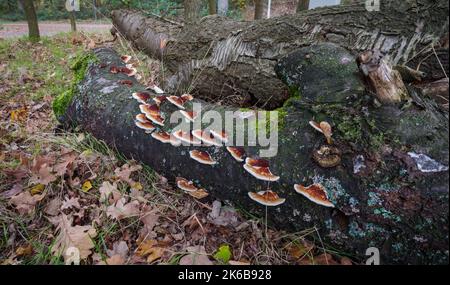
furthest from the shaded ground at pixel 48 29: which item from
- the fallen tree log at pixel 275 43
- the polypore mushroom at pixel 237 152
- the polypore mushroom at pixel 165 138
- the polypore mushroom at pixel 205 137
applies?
the polypore mushroom at pixel 237 152

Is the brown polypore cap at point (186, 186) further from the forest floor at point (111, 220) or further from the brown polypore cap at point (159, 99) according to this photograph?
the brown polypore cap at point (159, 99)

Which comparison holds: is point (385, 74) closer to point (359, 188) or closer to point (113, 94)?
point (359, 188)

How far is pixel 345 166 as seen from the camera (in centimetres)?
214

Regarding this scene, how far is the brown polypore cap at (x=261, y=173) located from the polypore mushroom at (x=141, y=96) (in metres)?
1.37

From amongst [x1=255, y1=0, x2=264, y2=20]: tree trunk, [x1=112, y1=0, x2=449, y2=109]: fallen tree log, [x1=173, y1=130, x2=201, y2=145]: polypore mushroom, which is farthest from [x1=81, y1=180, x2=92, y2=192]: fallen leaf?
[x1=255, y1=0, x2=264, y2=20]: tree trunk

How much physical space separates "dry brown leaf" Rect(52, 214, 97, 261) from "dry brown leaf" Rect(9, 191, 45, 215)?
426mm

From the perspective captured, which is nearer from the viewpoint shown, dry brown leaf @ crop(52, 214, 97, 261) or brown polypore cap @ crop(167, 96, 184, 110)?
dry brown leaf @ crop(52, 214, 97, 261)

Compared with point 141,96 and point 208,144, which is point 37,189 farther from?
point 208,144

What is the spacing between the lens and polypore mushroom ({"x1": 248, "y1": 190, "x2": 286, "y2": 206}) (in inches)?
89.2

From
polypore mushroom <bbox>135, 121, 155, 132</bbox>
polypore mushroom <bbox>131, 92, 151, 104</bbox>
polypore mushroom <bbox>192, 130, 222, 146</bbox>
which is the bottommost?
polypore mushroom <bbox>135, 121, 155, 132</bbox>

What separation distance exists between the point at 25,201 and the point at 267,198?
2149 millimetres

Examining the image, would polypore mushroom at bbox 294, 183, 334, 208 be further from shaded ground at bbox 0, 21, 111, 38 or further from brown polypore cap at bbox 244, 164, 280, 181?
shaded ground at bbox 0, 21, 111, 38

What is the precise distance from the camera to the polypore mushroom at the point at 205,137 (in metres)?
2.54

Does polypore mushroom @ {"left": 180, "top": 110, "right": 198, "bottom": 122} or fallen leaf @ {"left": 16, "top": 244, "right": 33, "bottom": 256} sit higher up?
polypore mushroom @ {"left": 180, "top": 110, "right": 198, "bottom": 122}
